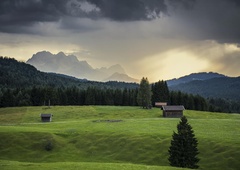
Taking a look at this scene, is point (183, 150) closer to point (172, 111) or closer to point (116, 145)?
point (116, 145)

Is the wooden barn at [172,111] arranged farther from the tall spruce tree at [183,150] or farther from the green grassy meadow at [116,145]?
the tall spruce tree at [183,150]

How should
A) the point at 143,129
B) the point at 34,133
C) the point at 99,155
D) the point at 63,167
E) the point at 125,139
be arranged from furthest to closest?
the point at 143,129 < the point at 34,133 < the point at 125,139 < the point at 99,155 < the point at 63,167

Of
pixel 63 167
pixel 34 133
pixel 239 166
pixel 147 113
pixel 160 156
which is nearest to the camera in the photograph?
pixel 63 167

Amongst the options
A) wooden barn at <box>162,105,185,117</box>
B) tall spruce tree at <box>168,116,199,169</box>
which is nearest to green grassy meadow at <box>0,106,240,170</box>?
tall spruce tree at <box>168,116,199,169</box>

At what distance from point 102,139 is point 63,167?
37.4m

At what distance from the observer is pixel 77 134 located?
84062 millimetres

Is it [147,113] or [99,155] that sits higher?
[147,113]

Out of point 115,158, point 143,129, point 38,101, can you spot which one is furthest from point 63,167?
point 38,101

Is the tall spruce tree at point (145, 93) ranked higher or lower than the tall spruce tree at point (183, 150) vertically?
higher

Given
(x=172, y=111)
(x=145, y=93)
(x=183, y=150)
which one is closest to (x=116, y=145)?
(x=183, y=150)

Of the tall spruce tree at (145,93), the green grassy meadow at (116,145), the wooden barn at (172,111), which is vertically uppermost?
the tall spruce tree at (145,93)

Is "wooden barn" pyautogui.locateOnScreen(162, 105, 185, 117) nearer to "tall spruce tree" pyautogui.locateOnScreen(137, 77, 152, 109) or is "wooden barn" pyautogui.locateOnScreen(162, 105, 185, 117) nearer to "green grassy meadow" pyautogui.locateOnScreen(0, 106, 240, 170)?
"tall spruce tree" pyautogui.locateOnScreen(137, 77, 152, 109)

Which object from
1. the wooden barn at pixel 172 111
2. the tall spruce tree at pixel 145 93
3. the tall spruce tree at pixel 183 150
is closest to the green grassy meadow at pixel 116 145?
the tall spruce tree at pixel 183 150

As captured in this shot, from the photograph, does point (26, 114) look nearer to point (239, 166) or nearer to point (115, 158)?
point (115, 158)
